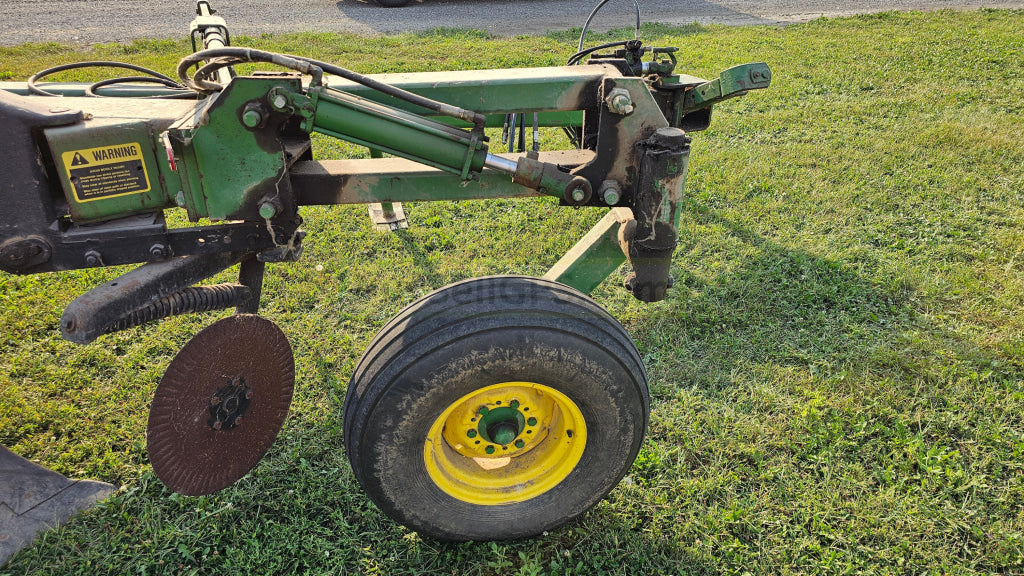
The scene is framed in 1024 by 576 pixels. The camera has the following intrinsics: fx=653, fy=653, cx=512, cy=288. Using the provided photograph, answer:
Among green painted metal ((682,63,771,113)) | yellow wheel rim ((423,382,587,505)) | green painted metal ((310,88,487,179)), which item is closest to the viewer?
green painted metal ((310,88,487,179))

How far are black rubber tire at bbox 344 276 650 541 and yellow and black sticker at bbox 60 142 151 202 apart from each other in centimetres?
108

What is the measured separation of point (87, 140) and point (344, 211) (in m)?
3.49

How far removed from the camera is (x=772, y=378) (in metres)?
3.85

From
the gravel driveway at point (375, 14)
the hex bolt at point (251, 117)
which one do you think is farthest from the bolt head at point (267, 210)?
the gravel driveway at point (375, 14)

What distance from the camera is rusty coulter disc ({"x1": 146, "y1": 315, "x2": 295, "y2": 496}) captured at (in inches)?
97.7

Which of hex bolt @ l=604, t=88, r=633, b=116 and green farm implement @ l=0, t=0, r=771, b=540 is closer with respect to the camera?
Result: green farm implement @ l=0, t=0, r=771, b=540

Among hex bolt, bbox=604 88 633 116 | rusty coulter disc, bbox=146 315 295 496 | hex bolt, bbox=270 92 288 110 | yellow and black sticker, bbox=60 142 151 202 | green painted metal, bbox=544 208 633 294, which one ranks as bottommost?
rusty coulter disc, bbox=146 315 295 496

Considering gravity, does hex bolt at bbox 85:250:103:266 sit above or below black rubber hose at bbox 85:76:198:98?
below

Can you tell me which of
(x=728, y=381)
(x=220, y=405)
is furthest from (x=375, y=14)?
(x=220, y=405)

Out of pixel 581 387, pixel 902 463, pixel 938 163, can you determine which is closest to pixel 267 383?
pixel 581 387

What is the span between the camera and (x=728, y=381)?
3.83 m

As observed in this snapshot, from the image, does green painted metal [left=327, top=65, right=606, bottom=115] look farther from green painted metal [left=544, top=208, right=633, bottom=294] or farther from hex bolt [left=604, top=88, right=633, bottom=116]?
green painted metal [left=544, top=208, right=633, bottom=294]

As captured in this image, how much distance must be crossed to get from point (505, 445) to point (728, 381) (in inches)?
66.5

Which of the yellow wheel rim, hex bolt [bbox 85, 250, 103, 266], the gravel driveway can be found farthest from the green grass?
the gravel driveway
